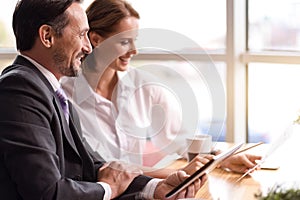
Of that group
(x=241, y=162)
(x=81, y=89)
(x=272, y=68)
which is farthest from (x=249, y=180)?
(x=272, y=68)

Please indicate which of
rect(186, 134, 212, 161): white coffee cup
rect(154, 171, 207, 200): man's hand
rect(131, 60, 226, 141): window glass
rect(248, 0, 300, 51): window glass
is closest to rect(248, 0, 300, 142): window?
rect(248, 0, 300, 51): window glass

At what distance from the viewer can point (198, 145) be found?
89.7 inches

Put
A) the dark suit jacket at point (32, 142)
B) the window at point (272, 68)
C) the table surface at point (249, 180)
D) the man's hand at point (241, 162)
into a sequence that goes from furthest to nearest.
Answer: the window at point (272, 68) < the man's hand at point (241, 162) < the table surface at point (249, 180) < the dark suit jacket at point (32, 142)

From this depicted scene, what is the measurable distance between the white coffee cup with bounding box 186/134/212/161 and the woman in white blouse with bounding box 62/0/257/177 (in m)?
0.09

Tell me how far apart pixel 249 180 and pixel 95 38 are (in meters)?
0.80

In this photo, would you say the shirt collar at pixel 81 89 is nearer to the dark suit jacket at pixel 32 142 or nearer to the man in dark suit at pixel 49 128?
the man in dark suit at pixel 49 128

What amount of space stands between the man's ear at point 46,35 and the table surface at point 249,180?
660mm

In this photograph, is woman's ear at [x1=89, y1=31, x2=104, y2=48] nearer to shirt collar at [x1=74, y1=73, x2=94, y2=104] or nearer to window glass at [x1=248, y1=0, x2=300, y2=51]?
shirt collar at [x1=74, y1=73, x2=94, y2=104]

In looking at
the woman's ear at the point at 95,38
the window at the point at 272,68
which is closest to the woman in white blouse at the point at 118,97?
the woman's ear at the point at 95,38

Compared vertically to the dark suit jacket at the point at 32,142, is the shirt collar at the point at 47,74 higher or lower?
higher

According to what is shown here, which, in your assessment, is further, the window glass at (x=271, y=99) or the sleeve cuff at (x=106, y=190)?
the window glass at (x=271, y=99)

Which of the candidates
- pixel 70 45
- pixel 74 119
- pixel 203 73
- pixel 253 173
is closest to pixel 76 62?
pixel 70 45

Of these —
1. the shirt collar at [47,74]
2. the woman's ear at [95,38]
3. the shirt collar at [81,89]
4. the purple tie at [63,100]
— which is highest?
the shirt collar at [47,74]

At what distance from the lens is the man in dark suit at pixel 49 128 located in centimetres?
166
